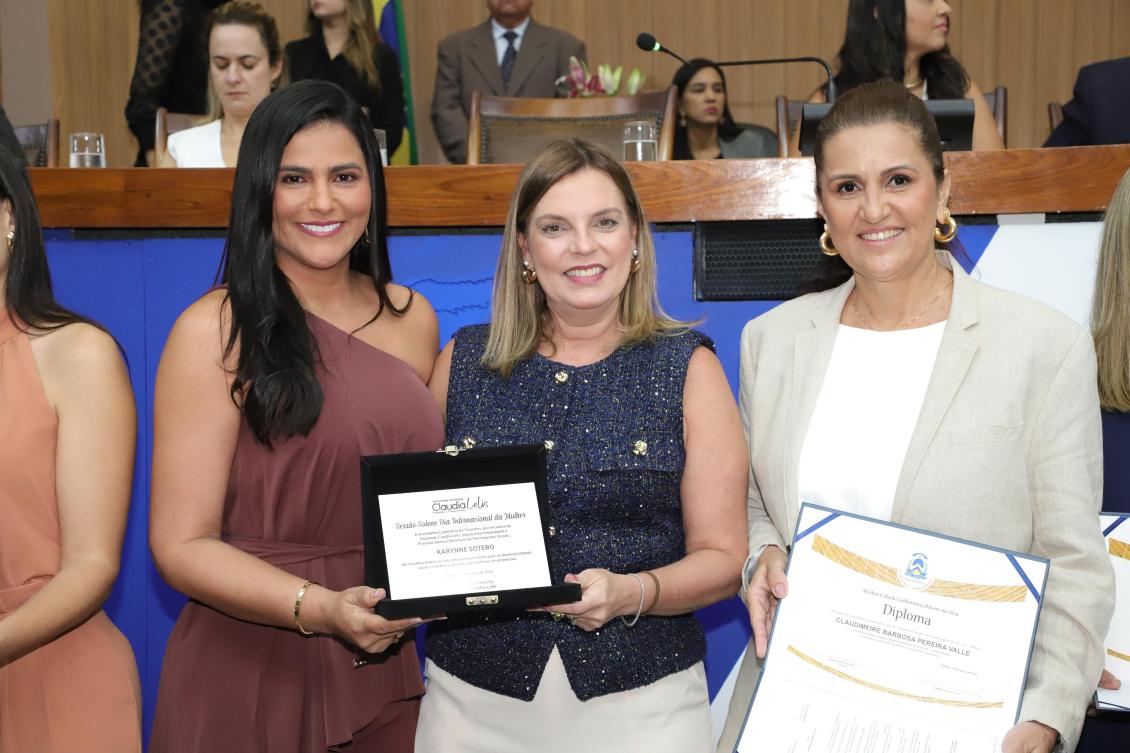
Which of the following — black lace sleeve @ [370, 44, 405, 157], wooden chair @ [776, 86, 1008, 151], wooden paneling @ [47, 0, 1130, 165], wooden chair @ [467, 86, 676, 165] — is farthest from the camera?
wooden paneling @ [47, 0, 1130, 165]

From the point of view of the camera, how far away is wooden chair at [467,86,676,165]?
12.2 feet

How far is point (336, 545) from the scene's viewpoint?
1931 mm

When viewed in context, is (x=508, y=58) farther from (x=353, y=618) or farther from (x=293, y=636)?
(x=353, y=618)

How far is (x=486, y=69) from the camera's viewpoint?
599 centimetres

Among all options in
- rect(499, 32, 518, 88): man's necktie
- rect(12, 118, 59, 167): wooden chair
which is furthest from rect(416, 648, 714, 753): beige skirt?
rect(499, 32, 518, 88): man's necktie

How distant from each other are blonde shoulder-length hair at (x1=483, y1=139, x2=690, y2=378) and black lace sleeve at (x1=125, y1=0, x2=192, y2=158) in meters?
3.76

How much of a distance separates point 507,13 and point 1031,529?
4.80 m

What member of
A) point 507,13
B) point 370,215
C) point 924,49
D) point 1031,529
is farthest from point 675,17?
point 1031,529

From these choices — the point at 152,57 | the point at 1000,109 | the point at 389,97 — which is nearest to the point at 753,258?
the point at 1000,109

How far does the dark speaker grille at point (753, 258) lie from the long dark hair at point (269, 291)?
0.97 metres

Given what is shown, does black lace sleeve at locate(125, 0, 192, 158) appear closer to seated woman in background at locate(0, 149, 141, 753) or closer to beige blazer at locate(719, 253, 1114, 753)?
seated woman in background at locate(0, 149, 141, 753)
